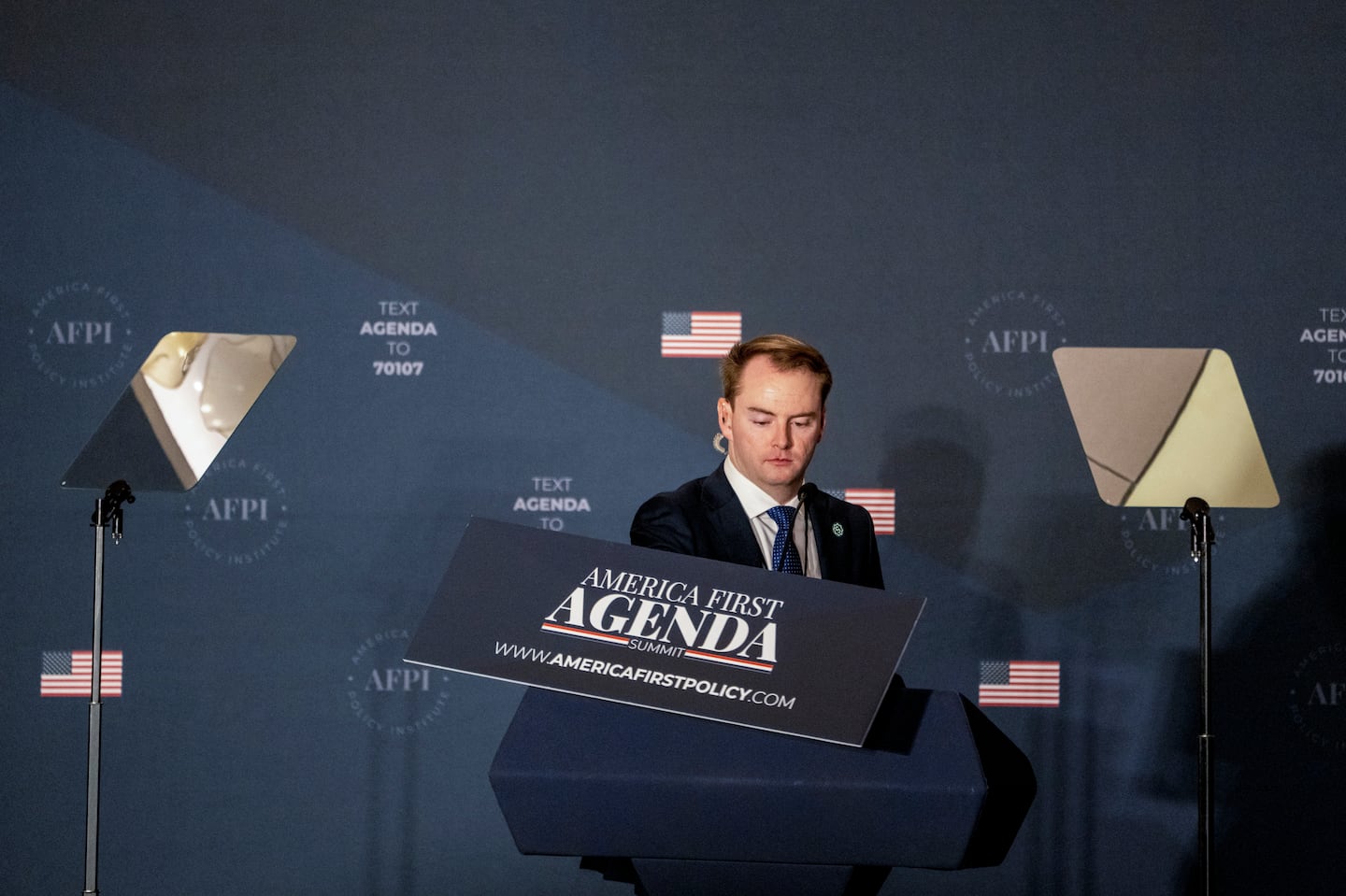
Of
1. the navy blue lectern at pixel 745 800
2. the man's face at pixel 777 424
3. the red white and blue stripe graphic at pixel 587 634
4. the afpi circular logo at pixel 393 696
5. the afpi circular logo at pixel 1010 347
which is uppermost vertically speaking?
the afpi circular logo at pixel 1010 347

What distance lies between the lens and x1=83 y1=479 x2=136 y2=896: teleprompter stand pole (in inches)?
102

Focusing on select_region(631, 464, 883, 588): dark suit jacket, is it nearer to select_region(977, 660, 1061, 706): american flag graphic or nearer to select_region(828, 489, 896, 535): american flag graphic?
select_region(828, 489, 896, 535): american flag graphic

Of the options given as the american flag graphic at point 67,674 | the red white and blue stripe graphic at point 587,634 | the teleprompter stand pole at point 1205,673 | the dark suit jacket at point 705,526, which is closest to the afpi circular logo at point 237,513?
the american flag graphic at point 67,674

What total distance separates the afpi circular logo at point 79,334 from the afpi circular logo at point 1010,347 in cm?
247

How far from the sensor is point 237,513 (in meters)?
3.44

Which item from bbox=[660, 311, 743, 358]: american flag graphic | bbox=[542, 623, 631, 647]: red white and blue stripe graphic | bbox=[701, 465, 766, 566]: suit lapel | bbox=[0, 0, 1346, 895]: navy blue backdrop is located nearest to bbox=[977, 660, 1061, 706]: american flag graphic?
bbox=[0, 0, 1346, 895]: navy blue backdrop

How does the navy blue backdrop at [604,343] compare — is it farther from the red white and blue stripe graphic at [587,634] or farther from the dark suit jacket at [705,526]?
the red white and blue stripe graphic at [587,634]

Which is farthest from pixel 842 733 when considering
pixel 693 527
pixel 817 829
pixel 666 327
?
pixel 666 327

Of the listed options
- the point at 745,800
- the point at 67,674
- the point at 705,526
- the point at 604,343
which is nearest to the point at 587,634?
the point at 745,800

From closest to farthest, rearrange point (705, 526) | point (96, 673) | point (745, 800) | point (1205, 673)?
1. point (745, 800)
2. point (705, 526)
3. point (1205, 673)
4. point (96, 673)

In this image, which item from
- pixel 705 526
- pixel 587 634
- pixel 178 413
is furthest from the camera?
pixel 178 413

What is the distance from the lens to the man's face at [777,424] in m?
1.83

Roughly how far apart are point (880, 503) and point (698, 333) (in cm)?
72

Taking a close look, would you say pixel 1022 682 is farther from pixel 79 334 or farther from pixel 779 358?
pixel 79 334
